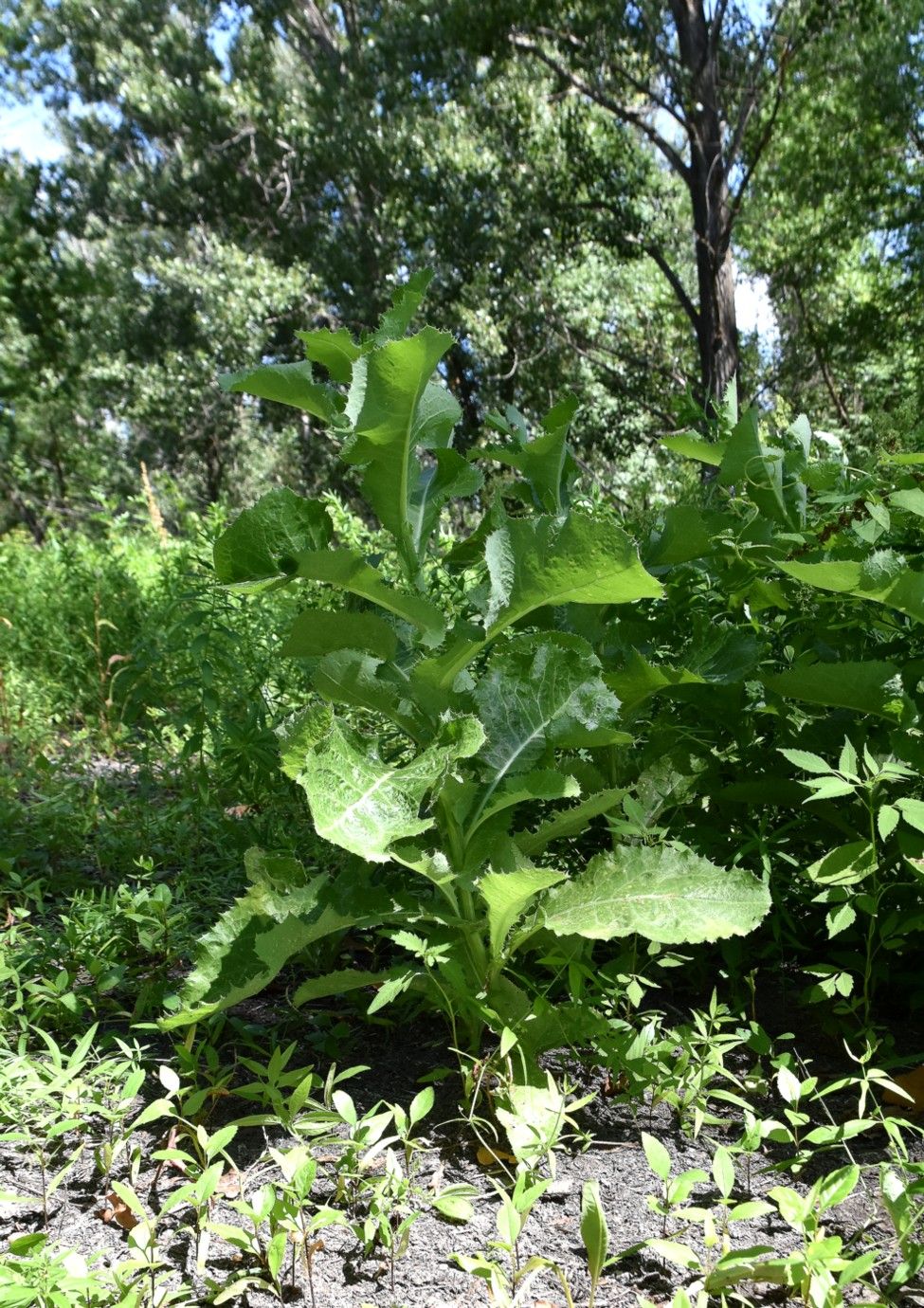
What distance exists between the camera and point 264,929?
1.66 m

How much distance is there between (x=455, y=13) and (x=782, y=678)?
14733mm

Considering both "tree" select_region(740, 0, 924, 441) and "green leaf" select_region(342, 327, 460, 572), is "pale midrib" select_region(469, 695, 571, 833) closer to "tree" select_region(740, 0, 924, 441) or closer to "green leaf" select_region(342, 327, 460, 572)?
"green leaf" select_region(342, 327, 460, 572)

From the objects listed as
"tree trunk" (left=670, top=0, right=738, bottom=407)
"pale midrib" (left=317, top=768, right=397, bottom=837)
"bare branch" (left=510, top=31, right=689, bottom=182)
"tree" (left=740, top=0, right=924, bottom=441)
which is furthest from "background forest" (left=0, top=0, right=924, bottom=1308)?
"tree" (left=740, top=0, right=924, bottom=441)

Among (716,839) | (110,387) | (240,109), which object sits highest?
(240,109)

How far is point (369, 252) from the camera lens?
17734 mm

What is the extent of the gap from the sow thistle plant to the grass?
0.50 ft

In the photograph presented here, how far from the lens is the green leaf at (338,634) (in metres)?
1.72

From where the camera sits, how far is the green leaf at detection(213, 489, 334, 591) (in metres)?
1.71

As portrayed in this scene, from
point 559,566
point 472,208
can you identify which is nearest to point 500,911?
point 559,566

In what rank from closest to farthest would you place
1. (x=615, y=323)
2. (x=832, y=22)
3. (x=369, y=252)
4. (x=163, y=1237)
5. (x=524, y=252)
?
(x=163, y=1237), (x=832, y=22), (x=524, y=252), (x=369, y=252), (x=615, y=323)

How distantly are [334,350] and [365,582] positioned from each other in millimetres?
481

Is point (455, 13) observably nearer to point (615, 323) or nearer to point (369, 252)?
point (369, 252)

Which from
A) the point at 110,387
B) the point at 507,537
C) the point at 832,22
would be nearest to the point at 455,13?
the point at 832,22

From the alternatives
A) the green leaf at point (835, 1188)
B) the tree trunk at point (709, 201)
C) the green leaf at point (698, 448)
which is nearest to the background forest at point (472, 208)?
the tree trunk at point (709, 201)
